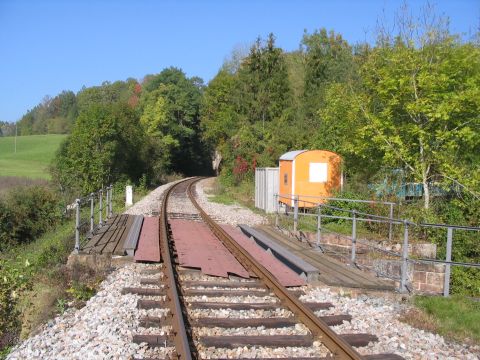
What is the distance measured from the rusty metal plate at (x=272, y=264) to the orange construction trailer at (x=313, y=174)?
7.31 metres

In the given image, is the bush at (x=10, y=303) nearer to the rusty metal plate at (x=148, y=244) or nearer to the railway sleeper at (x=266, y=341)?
the rusty metal plate at (x=148, y=244)

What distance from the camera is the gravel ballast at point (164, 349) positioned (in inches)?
201

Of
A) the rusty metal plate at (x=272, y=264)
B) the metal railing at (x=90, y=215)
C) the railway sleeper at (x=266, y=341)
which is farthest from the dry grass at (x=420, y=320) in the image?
the metal railing at (x=90, y=215)

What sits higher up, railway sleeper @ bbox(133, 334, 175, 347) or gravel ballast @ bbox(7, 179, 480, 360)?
railway sleeper @ bbox(133, 334, 175, 347)

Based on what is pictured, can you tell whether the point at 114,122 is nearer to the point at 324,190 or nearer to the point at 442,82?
the point at 324,190

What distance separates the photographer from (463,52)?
1477 centimetres

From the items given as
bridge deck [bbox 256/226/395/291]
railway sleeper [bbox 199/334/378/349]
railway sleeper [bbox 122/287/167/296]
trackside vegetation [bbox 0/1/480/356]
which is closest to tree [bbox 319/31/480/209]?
trackside vegetation [bbox 0/1/480/356]

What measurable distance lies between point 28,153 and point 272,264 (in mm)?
92720

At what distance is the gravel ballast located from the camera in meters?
5.10

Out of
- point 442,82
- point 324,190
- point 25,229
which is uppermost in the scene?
point 442,82

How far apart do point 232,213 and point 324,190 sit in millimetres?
3867

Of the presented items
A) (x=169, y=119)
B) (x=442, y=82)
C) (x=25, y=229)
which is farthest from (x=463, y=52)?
(x=169, y=119)

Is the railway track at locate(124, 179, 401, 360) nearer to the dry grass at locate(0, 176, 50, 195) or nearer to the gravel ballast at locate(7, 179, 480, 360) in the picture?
the gravel ballast at locate(7, 179, 480, 360)

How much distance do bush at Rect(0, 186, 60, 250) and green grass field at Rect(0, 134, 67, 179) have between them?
43346mm
